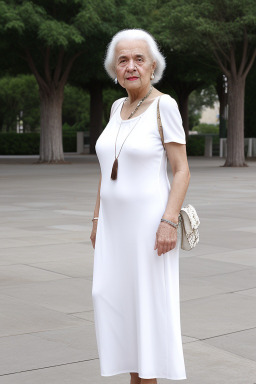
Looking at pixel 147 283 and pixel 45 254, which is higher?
pixel 147 283

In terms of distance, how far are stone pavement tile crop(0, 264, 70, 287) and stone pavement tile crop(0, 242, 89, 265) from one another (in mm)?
378

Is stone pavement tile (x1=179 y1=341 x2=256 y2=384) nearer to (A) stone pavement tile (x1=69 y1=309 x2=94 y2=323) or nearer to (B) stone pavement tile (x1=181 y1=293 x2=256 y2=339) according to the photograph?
(B) stone pavement tile (x1=181 y1=293 x2=256 y2=339)

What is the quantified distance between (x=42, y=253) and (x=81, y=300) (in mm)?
2388

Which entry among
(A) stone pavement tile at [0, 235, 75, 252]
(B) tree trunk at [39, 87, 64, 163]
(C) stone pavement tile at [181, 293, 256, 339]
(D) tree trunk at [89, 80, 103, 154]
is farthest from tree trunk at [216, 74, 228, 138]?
(C) stone pavement tile at [181, 293, 256, 339]

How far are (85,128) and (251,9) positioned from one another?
121 feet

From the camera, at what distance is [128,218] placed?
3430 millimetres

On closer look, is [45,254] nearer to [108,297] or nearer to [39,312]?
[39,312]

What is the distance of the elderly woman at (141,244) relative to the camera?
11.1 ft

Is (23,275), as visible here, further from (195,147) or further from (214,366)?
(195,147)

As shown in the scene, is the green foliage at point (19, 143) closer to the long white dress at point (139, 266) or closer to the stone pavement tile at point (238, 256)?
the stone pavement tile at point (238, 256)

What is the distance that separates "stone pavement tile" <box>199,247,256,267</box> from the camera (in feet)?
26.3

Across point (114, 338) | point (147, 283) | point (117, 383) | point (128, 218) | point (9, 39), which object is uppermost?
point (9, 39)

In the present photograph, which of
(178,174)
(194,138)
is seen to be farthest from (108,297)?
(194,138)

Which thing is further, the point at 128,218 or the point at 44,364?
the point at 44,364
